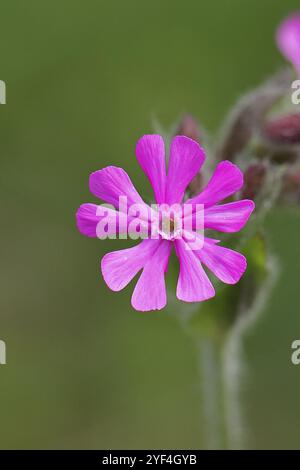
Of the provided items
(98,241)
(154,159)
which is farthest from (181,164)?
(98,241)

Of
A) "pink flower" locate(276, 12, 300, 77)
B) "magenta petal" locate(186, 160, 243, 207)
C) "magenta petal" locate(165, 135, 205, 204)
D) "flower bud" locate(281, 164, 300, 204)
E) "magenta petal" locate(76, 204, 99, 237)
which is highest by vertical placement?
"pink flower" locate(276, 12, 300, 77)

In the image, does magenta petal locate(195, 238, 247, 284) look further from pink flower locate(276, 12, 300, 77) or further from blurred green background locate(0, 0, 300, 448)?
blurred green background locate(0, 0, 300, 448)

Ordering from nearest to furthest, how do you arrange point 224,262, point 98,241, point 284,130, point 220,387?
point 224,262 → point 284,130 → point 220,387 → point 98,241

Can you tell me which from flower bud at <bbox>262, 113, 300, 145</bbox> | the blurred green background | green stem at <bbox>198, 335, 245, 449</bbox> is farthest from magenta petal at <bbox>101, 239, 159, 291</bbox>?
the blurred green background

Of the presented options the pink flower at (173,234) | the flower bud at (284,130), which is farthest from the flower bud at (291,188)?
the pink flower at (173,234)

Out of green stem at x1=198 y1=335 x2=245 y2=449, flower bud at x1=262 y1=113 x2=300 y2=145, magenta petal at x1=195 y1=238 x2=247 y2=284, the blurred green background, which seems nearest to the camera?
magenta petal at x1=195 y1=238 x2=247 y2=284

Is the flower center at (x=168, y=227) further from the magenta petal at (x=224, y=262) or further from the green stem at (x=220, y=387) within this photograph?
the green stem at (x=220, y=387)

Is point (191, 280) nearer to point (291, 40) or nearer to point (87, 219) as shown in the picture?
point (87, 219)

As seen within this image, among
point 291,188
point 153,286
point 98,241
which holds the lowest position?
point 153,286
